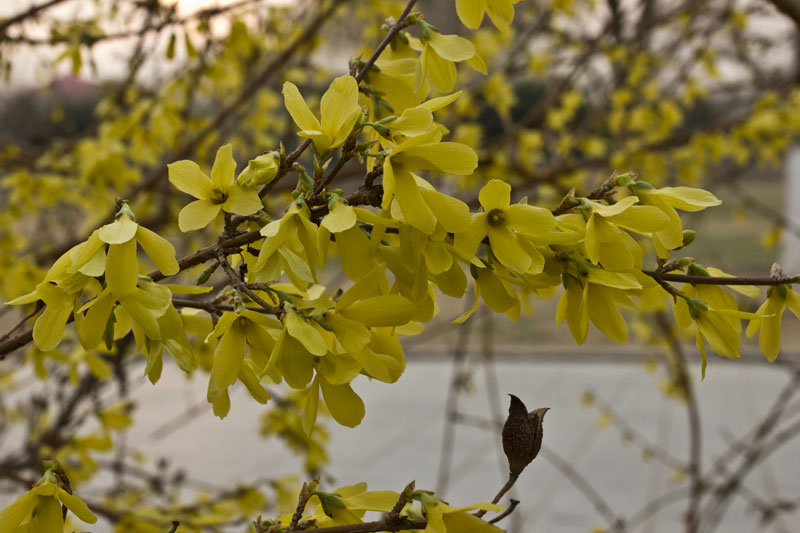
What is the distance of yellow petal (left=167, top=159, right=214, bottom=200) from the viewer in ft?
1.42

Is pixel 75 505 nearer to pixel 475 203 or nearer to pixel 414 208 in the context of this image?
pixel 414 208

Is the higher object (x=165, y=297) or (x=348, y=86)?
(x=348, y=86)

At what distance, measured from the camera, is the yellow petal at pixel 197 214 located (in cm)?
43

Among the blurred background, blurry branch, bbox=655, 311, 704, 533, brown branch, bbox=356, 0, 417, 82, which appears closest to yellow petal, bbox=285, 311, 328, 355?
brown branch, bbox=356, 0, 417, 82

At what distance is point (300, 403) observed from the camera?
1553 mm

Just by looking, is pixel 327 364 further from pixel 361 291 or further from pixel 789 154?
pixel 789 154

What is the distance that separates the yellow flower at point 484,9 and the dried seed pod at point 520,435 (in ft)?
0.86

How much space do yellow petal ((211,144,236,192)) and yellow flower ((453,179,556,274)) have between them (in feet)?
0.45

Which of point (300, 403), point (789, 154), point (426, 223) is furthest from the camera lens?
point (789, 154)

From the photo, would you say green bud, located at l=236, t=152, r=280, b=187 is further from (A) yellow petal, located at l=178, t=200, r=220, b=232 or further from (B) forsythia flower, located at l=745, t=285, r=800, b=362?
(B) forsythia flower, located at l=745, t=285, r=800, b=362

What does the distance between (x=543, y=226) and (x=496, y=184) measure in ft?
0.12

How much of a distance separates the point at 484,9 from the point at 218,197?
23 cm

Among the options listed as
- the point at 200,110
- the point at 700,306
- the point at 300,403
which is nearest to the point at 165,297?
the point at 700,306

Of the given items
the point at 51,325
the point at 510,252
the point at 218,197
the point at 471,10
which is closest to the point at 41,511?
the point at 51,325
